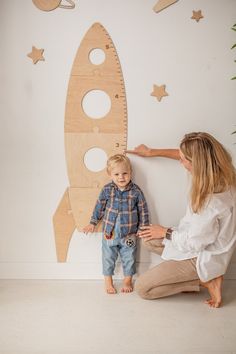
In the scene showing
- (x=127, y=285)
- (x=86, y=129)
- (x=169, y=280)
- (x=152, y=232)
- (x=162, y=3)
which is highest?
(x=162, y=3)

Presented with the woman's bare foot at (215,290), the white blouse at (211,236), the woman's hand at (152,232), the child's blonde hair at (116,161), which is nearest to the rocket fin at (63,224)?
the child's blonde hair at (116,161)

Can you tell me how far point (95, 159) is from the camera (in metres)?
2.10

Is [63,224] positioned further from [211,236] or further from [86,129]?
[211,236]

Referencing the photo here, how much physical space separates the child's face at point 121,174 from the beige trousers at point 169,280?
0.46 metres

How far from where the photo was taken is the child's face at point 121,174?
2000 mm

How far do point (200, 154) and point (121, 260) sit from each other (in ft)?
2.43

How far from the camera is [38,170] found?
6.88ft

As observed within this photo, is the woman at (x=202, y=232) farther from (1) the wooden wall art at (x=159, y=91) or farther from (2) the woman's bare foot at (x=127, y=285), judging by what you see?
(1) the wooden wall art at (x=159, y=91)

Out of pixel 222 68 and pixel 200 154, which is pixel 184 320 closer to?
pixel 200 154

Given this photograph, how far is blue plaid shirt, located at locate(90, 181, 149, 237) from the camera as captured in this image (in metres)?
2.05

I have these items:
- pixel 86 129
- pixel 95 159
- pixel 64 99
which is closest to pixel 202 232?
pixel 95 159

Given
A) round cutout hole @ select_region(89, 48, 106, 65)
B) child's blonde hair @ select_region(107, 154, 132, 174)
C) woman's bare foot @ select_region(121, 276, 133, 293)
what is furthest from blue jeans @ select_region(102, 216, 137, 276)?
round cutout hole @ select_region(89, 48, 106, 65)

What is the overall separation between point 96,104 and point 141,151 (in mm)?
342

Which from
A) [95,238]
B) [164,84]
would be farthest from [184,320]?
[164,84]
